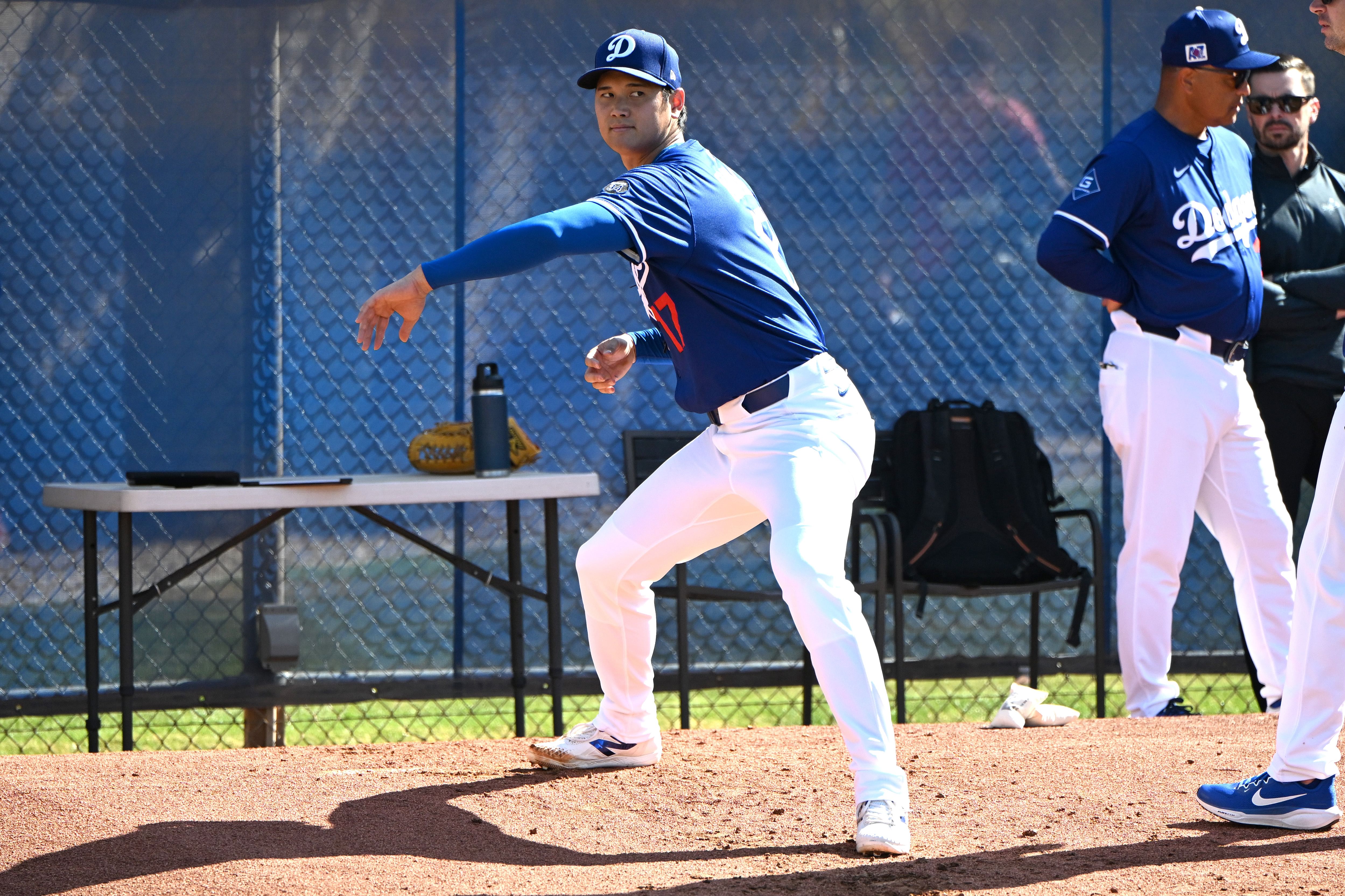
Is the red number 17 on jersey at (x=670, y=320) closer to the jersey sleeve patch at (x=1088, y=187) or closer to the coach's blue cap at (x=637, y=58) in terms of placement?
the coach's blue cap at (x=637, y=58)

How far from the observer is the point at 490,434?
5188 millimetres

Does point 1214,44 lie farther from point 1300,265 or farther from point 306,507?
point 306,507

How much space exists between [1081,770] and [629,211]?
1.94m

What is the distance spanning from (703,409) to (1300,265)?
9.77 feet

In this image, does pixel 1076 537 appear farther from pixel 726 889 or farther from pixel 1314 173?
pixel 726 889

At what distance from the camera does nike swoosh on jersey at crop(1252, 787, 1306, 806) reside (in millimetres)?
3293

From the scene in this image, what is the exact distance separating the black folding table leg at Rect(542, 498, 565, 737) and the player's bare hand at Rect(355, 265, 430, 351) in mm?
2140

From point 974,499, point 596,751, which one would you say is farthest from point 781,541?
point 974,499

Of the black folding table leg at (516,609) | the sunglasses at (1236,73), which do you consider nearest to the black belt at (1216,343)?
the sunglasses at (1236,73)

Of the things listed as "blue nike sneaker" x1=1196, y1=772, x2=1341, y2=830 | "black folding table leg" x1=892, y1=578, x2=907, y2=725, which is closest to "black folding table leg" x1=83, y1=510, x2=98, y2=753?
"black folding table leg" x1=892, y1=578, x2=907, y2=725

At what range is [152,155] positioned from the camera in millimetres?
5613

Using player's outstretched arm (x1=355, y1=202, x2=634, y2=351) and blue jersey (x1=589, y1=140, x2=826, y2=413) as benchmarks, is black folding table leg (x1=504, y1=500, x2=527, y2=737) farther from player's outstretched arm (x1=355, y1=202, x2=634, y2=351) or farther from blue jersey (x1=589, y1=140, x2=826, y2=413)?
player's outstretched arm (x1=355, y1=202, x2=634, y2=351)

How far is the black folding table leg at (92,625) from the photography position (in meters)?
5.04

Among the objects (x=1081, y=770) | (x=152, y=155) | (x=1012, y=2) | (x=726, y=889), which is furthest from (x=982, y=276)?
(x=726, y=889)
